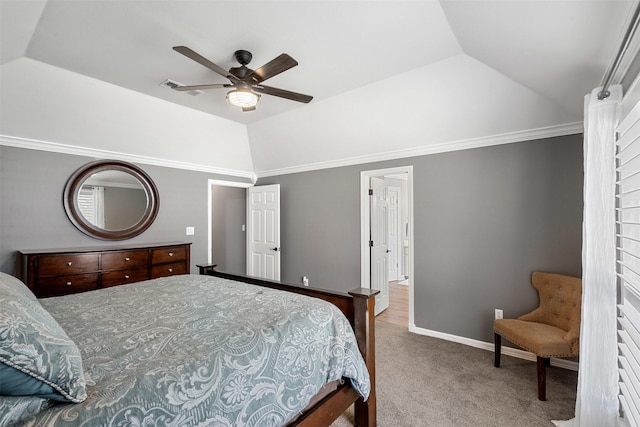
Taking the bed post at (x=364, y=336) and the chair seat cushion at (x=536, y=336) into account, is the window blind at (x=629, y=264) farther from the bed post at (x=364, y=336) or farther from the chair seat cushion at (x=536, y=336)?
the bed post at (x=364, y=336)

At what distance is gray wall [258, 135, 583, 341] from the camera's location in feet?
8.98

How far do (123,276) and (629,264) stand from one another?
168 inches

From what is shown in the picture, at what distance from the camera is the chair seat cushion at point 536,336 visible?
2.17 metres

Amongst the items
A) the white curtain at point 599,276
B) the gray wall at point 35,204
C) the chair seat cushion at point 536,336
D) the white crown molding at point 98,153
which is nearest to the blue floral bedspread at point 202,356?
the white curtain at point 599,276

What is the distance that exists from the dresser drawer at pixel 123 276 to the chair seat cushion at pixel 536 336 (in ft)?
12.6

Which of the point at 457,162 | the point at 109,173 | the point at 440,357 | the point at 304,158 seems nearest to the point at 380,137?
the point at 457,162

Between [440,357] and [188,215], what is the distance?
3.87 meters

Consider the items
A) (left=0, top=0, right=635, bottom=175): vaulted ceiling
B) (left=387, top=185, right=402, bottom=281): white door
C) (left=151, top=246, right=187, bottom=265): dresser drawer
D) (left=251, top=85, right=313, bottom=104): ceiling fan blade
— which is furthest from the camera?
(left=387, top=185, right=402, bottom=281): white door

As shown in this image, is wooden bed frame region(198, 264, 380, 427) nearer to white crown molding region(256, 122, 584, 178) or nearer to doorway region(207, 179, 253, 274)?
white crown molding region(256, 122, 584, 178)

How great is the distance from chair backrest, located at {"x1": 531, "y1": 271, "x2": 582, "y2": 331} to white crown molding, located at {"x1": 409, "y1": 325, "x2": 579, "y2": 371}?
44cm

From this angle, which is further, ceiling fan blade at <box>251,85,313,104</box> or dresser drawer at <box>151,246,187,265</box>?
dresser drawer at <box>151,246,187,265</box>

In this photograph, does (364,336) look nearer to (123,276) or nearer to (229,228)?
(123,276)

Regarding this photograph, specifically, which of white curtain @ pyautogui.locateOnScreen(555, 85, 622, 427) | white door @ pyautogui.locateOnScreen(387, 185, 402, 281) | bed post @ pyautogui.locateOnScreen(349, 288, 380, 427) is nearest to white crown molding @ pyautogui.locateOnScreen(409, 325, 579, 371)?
white curtain @ pyautogui.locateOnScreen(555, 85, 622, 427)

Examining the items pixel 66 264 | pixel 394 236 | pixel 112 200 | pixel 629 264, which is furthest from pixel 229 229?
pixel 629 264
